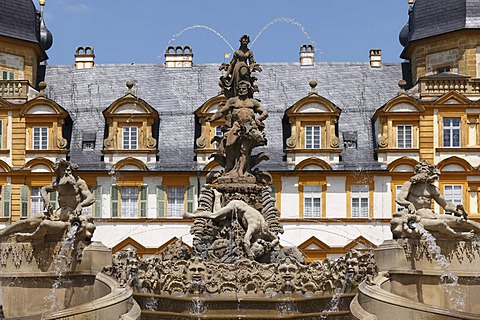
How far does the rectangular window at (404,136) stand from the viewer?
151 feet

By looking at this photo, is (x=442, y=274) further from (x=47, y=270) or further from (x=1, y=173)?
(x=1, y=173)

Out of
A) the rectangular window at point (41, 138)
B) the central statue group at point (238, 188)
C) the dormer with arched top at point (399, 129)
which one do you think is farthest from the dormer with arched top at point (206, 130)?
the central statue group at point (238, 188)

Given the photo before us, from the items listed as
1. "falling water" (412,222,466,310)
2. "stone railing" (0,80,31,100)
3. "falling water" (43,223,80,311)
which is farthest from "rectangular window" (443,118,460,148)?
"falling water" (43,223,80,311)

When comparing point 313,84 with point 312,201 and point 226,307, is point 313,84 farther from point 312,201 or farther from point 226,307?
point 226,307

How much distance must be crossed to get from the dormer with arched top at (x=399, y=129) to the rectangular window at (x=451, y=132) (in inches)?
47.0

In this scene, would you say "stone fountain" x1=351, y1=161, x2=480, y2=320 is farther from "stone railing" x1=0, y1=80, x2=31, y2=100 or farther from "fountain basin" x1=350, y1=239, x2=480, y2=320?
"stone railing" x1=0, y1=80, x2=31, y2=100

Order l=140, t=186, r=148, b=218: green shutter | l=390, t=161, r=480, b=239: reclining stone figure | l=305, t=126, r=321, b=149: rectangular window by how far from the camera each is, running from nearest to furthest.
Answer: l=390, t=161, r=480, b=239: reclining stone figure
l=140, t=186, r=148, b=218: green shutter
l=305, t=126, r=321, b=149: rectangular window

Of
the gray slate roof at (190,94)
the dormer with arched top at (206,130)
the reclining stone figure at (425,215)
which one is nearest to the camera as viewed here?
the reclining stone figure at (425,215)

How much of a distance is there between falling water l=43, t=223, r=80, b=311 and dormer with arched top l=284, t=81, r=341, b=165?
100 feet

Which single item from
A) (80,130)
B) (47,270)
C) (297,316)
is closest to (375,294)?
(297,316)

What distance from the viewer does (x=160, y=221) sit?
45.3 metres

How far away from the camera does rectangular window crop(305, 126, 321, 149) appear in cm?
4650

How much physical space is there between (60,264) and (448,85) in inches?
1282

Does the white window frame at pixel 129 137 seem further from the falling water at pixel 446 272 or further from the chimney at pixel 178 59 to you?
the falling water at pixel 446 272
